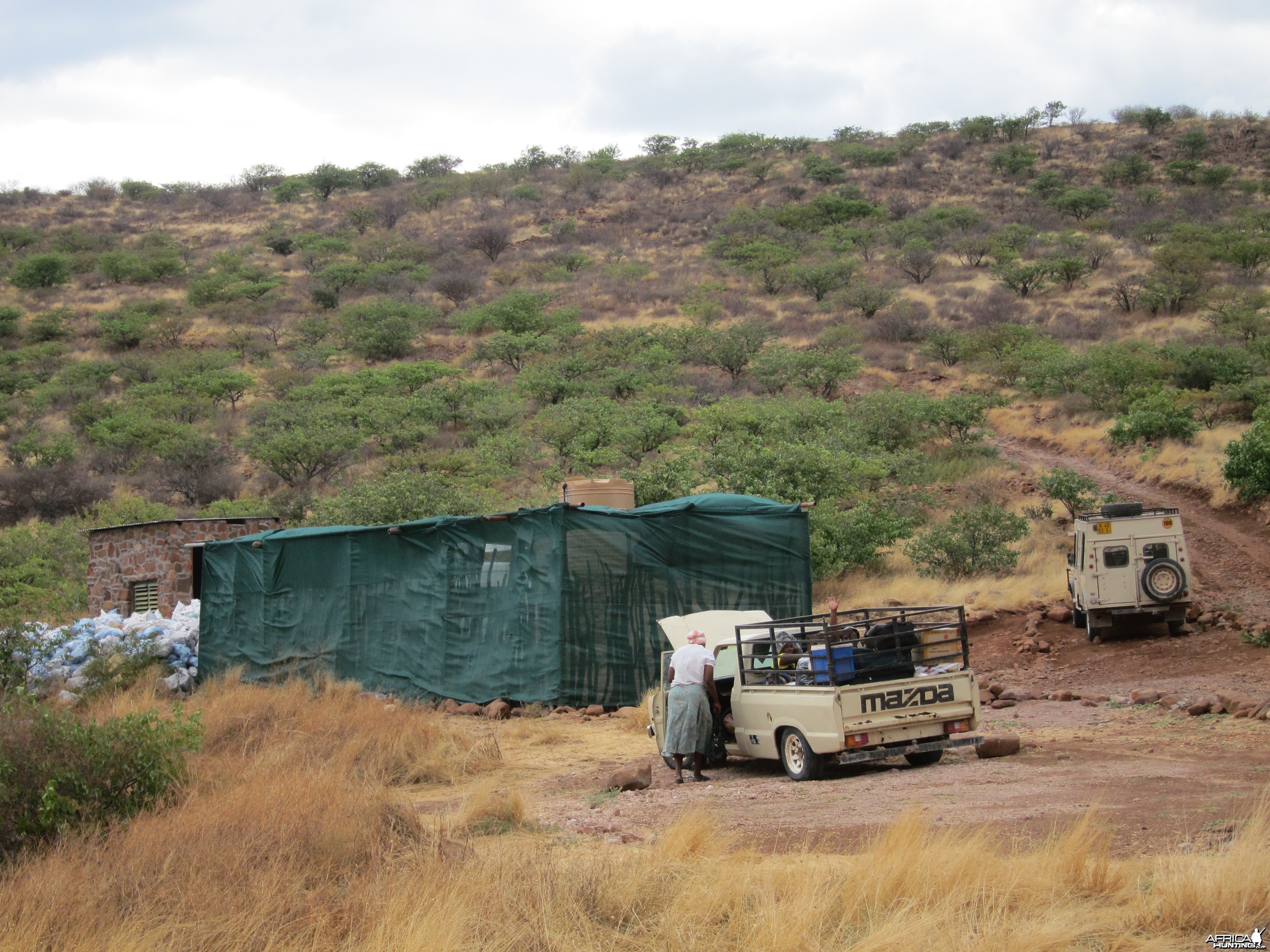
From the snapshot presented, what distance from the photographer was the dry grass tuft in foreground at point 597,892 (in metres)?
4.82

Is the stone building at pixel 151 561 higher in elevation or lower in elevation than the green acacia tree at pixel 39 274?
lower

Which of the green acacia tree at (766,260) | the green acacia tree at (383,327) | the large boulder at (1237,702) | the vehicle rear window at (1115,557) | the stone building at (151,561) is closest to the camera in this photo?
the large boulder at (1237,702)

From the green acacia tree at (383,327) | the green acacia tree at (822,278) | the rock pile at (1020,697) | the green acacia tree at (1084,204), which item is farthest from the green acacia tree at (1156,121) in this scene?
the rock pile at (1020,697)

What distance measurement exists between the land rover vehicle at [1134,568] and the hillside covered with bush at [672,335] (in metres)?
4.84

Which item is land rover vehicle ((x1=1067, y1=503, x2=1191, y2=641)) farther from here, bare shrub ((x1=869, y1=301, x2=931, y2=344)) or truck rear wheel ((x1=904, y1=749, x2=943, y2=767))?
bare shrub ((x1=869, y1=301, x2=931, y2=344))

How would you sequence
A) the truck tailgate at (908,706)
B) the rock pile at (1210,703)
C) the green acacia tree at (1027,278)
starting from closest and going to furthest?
the truck tailgate at (908,706)
the rock pile at (1210,703)
the green acacia tree at (1027,278)

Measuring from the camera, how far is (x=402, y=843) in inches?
252

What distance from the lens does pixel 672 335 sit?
151 ft

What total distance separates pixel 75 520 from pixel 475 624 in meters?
Answer: 21.4

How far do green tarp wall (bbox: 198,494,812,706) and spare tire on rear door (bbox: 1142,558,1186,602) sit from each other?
5.17m

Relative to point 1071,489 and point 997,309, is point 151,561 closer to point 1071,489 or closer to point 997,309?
point 1071,489

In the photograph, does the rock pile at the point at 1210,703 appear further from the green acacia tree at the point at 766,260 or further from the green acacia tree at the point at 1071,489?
the green acacia tree at the point at 766,260

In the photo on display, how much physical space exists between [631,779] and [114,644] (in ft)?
34.4

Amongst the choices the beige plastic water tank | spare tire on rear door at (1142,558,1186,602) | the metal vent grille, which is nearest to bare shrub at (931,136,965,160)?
spare tire on rear door at (1142,558,1186,602)
